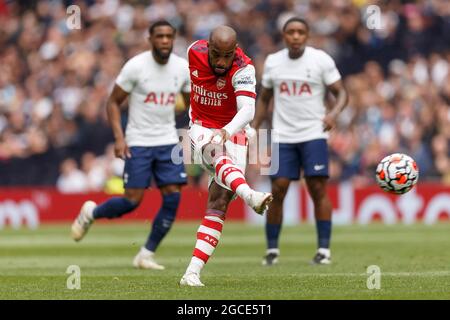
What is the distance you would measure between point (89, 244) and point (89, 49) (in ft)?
30.8

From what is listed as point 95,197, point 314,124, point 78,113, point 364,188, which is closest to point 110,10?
point 78,113

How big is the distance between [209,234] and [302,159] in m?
4.04

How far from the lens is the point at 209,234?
10656 millimetres

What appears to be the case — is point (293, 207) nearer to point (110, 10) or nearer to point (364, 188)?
point (364, 188)

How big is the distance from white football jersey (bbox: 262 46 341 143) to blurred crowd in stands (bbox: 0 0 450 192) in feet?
30.4

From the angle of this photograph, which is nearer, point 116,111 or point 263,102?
point 116,111

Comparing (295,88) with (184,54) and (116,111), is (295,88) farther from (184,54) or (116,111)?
(184,54)

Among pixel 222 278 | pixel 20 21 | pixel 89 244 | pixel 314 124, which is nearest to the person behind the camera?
pixel 222 278

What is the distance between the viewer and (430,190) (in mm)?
23234

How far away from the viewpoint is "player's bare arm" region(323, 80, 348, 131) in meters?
13.8

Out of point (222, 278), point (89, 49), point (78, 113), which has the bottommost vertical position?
point (222, 278)

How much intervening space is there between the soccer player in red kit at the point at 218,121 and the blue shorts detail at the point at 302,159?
328 centimetres

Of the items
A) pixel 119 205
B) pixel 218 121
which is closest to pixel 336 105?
pixel 119 205

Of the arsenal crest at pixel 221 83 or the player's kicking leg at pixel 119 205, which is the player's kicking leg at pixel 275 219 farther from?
the arsenal crest at pixel 221 83
